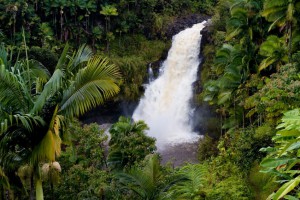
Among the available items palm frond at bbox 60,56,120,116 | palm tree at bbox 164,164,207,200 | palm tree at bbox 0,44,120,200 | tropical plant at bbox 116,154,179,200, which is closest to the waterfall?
palm tree at bbox 164,164,207,200

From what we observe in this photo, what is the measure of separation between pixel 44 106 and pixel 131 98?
63.5ft

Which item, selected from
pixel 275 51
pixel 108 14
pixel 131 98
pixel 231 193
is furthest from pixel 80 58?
pixel 108 14

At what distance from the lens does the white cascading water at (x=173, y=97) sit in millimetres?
23797

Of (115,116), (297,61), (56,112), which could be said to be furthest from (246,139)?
(115,116)

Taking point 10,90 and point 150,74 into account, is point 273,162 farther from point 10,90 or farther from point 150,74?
point 150,74

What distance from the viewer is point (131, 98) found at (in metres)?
25.3

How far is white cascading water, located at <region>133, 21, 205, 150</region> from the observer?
937 inches

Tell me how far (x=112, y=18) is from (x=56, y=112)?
25.2 meters

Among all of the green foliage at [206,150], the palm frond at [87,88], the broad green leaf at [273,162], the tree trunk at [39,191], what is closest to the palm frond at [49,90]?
the palm frond at [87,88]

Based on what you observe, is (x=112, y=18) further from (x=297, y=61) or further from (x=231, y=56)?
(x=297, y=61)

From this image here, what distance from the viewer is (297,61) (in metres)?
11.8

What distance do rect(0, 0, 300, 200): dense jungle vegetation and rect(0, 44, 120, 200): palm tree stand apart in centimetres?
2

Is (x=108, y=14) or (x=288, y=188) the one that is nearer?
(x=288, y=188)

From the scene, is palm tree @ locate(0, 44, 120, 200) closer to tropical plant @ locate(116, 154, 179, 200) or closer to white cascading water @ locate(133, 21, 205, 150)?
tropical plant @ locate(116, 154, 179, 200)
